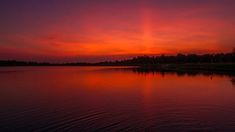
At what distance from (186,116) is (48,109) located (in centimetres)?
1175

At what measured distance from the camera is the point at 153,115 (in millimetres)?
20859

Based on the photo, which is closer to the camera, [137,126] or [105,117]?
[137,126]

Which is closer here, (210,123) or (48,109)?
(210,123)

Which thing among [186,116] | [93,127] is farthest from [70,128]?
[186,116]

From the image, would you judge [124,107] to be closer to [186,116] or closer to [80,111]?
[80,111]

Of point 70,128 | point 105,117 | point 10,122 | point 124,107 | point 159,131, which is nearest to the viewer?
point 159,131

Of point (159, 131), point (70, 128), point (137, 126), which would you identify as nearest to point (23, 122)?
point (70, 128)

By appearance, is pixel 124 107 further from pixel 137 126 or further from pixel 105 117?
pixel 137 126

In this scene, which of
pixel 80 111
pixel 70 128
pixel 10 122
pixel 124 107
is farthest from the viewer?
pixel 124 107

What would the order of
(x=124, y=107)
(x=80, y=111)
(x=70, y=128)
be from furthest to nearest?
1. (x=124, y=107)
2. (x=80, y=111)
3. (x=70, y=128)

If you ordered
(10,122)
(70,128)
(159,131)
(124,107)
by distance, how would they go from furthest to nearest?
1. (124,107)
2. (10,122)
3. (70,128)
4. (159,131)

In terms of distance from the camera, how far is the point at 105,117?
20047 millimetres

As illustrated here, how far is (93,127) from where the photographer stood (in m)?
17.1

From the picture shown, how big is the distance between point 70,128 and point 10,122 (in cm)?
466
